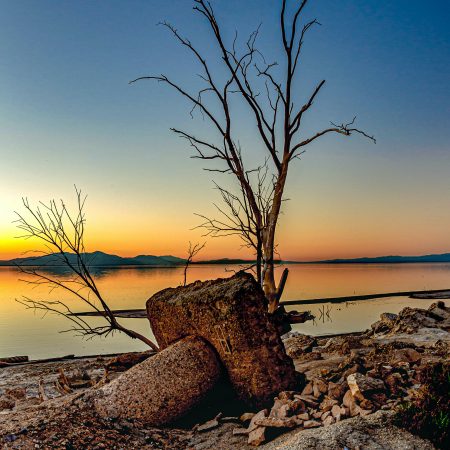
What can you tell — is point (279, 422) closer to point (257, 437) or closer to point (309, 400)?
point (257, 437)

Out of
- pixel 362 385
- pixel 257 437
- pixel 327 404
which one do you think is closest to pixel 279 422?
pixel 257 437

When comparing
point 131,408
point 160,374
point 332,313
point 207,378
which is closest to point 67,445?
point 131,408

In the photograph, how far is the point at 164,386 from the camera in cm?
550

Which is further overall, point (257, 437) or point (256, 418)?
point (256, 418)

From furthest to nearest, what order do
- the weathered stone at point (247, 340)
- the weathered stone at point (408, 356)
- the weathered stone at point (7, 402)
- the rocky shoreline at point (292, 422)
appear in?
the weathered stone at point (7, 402) → the weathered stone at point (408, 356) → the weathered stone at point (247, 340) → the rocky shoreline at point (292, 422)

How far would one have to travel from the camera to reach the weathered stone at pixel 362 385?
4789mm

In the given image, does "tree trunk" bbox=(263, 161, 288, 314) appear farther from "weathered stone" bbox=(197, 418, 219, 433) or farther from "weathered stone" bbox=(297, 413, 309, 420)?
"weathered stone" bbox=(297, 413, 309, 420)

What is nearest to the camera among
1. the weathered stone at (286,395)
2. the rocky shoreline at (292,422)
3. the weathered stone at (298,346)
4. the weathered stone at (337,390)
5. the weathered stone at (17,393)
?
the rocky shoreline at (292,422)

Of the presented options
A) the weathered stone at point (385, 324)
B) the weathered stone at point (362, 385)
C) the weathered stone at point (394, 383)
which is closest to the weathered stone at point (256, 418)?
the weathered stone at point (362, 385)

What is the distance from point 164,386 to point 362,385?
7.73 ft

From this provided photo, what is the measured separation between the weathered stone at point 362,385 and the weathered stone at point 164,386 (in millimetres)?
1739

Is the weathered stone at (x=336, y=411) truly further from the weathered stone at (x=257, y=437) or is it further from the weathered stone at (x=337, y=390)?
the weathered stone at (x=257, y=437)

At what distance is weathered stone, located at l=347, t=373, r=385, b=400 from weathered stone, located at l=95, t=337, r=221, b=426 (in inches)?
68.5

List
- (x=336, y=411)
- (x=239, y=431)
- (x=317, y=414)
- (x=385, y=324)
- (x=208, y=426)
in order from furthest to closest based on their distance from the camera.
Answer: (x=385, y=324)
(x=208, y=426)
(x=239, y=431)
(x=317, y=414)
(x=336, y=411)
